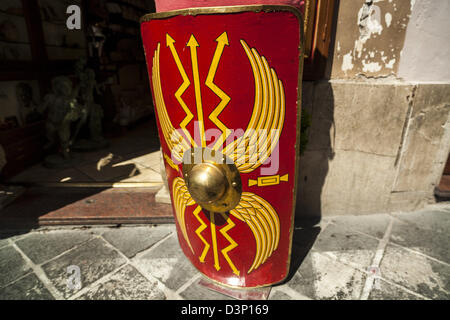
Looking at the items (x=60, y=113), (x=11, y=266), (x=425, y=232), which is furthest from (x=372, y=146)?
(x=60, y=113)

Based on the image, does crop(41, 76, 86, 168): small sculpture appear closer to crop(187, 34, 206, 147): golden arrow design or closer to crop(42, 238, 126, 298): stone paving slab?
crop(42, 238, 126, 298): stone paving slab

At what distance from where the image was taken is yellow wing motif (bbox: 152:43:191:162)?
45.7 inches

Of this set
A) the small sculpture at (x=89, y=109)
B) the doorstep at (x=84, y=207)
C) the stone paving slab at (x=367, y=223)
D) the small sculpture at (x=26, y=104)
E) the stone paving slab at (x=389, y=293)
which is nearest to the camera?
the stone paving slab at (x=389, y=293)

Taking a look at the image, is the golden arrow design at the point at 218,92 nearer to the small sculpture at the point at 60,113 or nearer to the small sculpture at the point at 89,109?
the small sculpture at the point at 60,113

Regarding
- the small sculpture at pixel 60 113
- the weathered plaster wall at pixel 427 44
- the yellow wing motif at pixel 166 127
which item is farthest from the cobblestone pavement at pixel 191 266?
the small sculpture at pixel 60 113

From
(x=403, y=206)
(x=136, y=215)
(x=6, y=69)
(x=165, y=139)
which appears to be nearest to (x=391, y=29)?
(x=403, y=206)

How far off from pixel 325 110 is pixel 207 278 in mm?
1423

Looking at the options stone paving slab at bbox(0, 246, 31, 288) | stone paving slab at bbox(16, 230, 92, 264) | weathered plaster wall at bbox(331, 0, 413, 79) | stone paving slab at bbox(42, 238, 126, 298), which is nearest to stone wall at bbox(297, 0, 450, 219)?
weathered plaster wall at bbox(331, 0, 413, 79)

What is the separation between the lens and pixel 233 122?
3.45ft

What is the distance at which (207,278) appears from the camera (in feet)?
4.96

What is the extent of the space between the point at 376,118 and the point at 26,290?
255 cm

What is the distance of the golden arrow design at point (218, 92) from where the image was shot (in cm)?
96

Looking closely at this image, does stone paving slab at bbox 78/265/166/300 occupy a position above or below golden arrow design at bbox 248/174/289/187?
below

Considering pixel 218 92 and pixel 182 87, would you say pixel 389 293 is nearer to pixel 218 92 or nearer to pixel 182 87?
pixel 218 92
